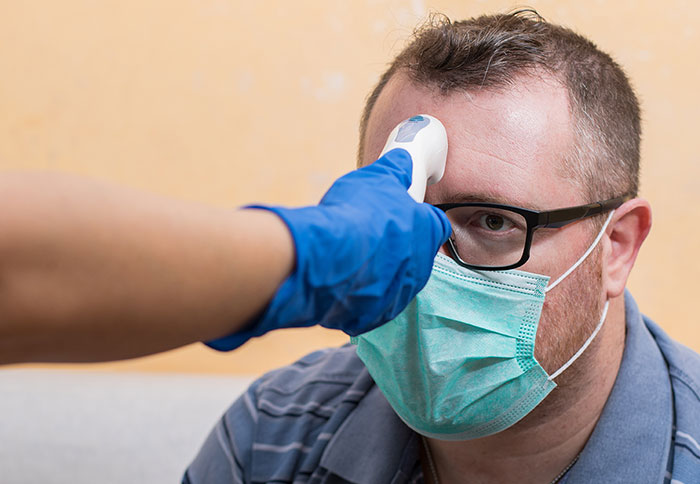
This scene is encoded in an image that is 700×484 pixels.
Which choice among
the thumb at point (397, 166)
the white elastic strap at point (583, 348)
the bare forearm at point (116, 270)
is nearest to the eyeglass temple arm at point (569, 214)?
the white elastic strap at point (583, 348)

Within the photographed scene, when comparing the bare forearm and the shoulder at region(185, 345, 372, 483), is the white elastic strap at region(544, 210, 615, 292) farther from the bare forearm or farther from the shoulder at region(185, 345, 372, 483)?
the bare forearm

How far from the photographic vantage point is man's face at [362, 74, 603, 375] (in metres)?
1.08

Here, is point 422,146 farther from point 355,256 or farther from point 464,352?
point 355,256

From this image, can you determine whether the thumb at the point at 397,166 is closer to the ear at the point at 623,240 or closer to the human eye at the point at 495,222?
the human eye at the point at 495,222

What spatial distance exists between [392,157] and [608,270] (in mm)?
531

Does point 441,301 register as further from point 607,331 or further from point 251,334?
point 251,334

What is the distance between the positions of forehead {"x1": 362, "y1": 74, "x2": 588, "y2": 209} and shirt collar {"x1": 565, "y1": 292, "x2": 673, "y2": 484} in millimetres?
312

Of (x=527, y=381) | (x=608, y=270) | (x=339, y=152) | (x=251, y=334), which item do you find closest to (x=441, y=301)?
(x=527, y=381)

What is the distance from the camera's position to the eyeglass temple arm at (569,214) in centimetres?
108

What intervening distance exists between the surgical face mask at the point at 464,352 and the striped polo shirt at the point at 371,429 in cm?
17

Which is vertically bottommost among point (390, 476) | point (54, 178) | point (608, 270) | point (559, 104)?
point (390, 476)

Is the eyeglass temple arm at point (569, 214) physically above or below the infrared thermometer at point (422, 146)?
below

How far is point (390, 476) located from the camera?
4.15 ft

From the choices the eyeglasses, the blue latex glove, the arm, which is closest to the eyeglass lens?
the eyeglasses
